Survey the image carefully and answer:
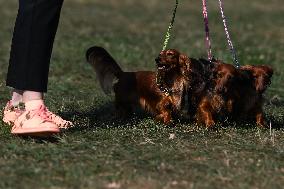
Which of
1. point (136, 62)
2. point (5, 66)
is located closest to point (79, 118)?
point (5, 66)

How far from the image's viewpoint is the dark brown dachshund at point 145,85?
22.3ft

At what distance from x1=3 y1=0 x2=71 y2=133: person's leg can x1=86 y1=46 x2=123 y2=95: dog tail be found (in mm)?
2088

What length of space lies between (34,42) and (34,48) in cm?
4

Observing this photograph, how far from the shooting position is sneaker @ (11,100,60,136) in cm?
547

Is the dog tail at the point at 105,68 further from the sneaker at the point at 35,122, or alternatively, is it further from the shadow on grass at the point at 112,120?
the sneaker at the point at 35,122

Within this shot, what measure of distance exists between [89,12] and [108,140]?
46.9 ft

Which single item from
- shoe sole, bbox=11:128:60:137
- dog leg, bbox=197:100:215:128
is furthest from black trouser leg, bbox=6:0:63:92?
dog leg, bbox=197:100:215:128

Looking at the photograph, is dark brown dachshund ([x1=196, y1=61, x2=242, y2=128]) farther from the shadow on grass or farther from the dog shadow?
the dog shadow

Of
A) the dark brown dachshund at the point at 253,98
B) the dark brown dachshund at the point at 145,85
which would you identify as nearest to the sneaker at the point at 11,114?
the dark brown dachshund at the point at 145,85

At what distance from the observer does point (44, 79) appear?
556 centimetres

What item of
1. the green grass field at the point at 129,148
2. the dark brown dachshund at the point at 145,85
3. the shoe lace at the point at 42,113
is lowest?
the green grass field at the point at 129,148

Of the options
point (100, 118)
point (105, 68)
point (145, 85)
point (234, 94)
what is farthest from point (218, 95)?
point (105, 68)

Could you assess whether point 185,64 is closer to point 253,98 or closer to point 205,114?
point 205,114

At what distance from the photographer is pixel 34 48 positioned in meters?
5.54
